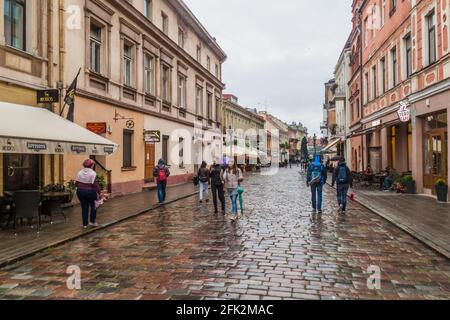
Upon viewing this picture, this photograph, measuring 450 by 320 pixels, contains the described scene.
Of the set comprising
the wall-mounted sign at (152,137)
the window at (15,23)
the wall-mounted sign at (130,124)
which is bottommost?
the wall-mounted sign at (152,137)

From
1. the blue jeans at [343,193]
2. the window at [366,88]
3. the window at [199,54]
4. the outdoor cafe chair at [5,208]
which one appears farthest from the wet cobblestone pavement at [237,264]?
the window at [199,54]

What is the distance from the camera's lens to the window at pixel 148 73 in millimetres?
21297

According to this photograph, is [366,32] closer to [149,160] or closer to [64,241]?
[149,160]

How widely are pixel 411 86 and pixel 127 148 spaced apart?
13002 mm

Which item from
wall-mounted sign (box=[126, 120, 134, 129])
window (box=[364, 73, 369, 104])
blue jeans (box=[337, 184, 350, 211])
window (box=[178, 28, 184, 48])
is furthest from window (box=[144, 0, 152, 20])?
window (box=[364, 73, 369, 104])

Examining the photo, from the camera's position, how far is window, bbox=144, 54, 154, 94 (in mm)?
21297

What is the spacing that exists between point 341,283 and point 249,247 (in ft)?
8.01

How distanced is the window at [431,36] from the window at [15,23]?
14.4 metres

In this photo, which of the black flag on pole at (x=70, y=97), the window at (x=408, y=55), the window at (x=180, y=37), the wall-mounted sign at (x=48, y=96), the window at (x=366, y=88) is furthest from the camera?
the window at (x=366, y=88)

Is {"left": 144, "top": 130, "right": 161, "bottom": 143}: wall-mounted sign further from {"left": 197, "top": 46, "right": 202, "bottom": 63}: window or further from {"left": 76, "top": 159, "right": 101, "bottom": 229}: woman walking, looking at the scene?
{"left": 197, "top": 46, "right": 202, "bottom": 63}: window

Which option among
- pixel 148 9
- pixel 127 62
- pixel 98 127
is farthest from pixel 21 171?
pixel 148 9

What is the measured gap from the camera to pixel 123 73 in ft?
61.0

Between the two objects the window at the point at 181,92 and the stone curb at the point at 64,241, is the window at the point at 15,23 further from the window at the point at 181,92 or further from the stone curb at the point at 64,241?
the window at the point at 181,92

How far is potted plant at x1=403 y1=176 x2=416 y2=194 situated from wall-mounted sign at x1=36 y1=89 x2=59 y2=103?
14.2 m
